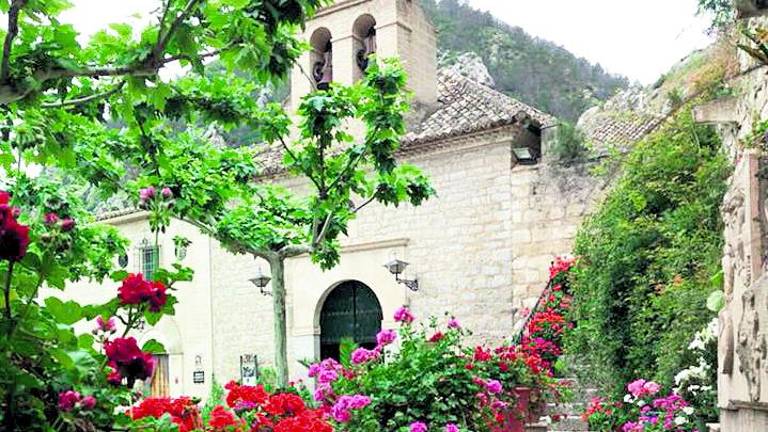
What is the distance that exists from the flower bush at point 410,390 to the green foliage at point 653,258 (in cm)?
235

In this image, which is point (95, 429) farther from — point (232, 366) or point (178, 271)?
point (232, 366)

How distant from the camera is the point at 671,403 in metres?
7.12

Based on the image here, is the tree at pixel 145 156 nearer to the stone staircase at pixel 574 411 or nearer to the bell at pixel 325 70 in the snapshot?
the bell at pixel 325 70

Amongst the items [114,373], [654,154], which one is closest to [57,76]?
[114,373]

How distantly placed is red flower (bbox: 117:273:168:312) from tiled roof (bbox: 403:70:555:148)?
10754 millimetres

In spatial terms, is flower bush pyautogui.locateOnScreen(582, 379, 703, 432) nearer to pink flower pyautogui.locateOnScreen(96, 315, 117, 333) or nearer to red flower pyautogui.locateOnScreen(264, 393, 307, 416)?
red flower pyautogui.locateOnScreen(264, 393, 307, 416)

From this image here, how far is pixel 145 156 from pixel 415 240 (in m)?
6.48

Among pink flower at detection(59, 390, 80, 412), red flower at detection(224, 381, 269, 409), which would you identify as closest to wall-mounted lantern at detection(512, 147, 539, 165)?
red flower at detection(224, 381, 269, 409)

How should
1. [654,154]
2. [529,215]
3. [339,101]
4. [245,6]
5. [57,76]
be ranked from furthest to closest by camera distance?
[529,215] < [654,154] < [339,101] < [245,6] < [57,76]

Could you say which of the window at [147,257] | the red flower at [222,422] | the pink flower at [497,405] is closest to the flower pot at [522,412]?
the pink flower at [497,405]

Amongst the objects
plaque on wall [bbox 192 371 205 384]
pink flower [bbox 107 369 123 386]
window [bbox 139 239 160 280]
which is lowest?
plaque on wall [bbox 192 371 205 384]

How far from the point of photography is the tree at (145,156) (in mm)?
2072

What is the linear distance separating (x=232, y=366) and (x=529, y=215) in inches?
262

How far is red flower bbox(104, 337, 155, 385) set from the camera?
211 cm
